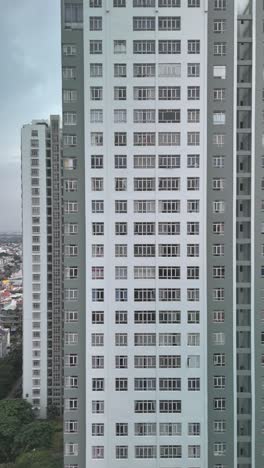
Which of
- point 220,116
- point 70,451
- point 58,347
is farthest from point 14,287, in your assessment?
point 220,116

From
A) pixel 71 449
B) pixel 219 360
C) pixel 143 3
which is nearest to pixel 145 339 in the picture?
pixel 219 360

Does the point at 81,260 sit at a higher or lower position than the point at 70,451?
higher

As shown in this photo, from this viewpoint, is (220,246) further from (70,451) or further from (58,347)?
(58,347)

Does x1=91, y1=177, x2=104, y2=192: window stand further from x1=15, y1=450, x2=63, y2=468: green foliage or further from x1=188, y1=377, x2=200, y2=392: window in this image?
x1=15, y1=450, x2=63, y2=468: green foliage

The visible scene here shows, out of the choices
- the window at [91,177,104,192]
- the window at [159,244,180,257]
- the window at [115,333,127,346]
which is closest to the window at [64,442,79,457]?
the window at [115,333,127,346]

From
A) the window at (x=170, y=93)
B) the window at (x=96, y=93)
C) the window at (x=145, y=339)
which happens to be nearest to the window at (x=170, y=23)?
the window at (x=170, y=93)

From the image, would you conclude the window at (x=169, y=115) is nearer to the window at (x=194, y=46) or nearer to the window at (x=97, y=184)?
the window at (x=194, y=46)
